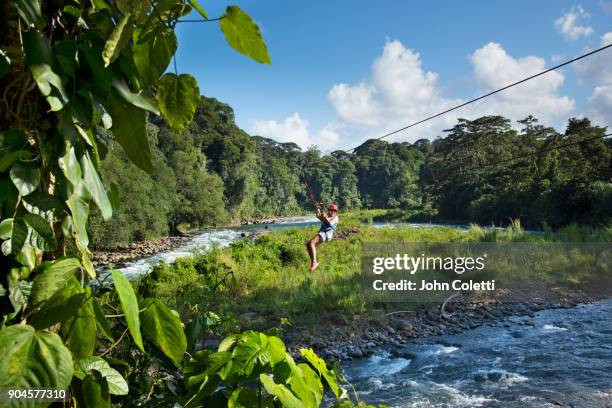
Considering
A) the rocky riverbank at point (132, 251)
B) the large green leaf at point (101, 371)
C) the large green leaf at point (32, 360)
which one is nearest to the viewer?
the large green leaf at point (32, 360)

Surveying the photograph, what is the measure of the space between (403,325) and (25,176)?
752 centimetres

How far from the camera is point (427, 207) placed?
3856cm

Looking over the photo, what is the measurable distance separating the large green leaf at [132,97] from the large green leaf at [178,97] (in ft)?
0.12

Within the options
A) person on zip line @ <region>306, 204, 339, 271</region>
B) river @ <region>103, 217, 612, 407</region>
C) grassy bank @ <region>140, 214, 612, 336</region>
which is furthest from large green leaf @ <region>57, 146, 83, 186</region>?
person on zip line @ <region>306, 204, 339, 271</region>

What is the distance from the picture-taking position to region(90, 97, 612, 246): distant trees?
1906 cm

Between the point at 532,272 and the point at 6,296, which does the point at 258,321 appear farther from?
the point at 532,272

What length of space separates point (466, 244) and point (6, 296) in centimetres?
1297

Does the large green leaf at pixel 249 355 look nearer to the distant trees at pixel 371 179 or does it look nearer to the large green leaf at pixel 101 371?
the large green leaf at pixel 101 371

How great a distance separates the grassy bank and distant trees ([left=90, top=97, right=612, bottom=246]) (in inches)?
109

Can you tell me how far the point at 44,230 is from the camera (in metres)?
0.37

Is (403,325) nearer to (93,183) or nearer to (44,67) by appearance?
(93,183)

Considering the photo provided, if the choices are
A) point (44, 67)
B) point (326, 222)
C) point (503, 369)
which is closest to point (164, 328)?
point (44, 67)

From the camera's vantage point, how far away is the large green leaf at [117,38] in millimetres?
354

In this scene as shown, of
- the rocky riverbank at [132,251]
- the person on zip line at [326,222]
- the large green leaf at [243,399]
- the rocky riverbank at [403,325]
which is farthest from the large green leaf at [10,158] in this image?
the rocky riverbank at [132,251]
